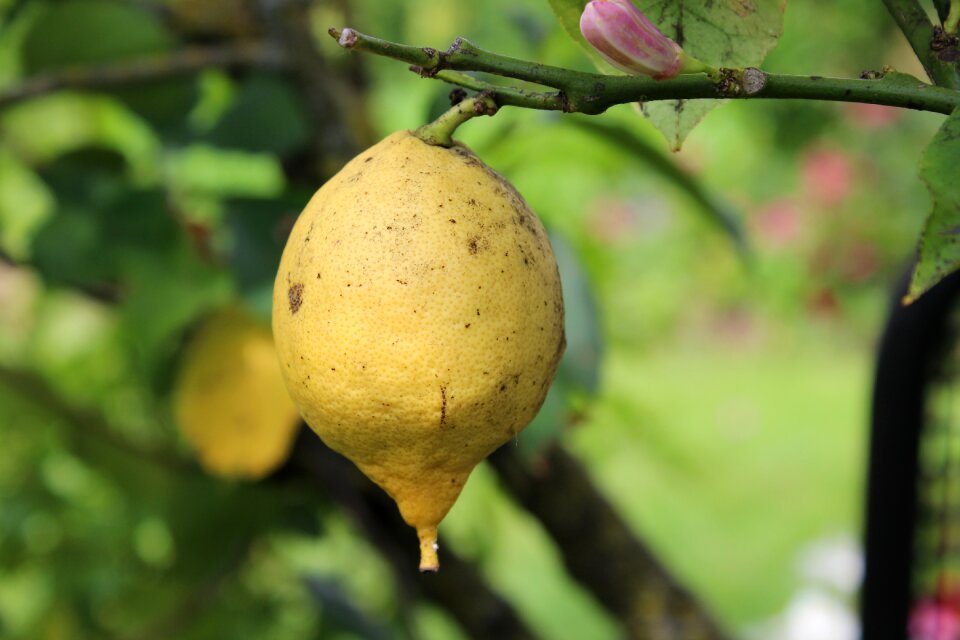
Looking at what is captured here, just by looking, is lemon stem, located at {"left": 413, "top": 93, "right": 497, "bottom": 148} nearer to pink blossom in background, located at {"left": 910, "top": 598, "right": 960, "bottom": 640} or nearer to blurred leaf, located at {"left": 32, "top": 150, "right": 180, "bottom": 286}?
blurred leaf, located at {"left": 32, "top": 150, "right": 180, "bottom": 286}

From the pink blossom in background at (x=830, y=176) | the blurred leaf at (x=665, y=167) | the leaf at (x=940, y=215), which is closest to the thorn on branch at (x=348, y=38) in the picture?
the leaf at (x=940, y=215)

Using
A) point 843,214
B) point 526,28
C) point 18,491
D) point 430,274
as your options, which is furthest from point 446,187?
point 843,214

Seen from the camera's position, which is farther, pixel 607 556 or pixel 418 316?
pixel 607 556

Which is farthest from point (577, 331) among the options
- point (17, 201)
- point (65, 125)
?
point (17, 201)

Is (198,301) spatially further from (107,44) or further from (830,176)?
(830,176)

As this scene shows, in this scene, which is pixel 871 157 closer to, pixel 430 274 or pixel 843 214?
pixel 843 214

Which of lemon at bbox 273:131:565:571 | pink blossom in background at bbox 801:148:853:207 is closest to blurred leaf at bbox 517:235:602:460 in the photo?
lemon at bbox 273:131:565:571
